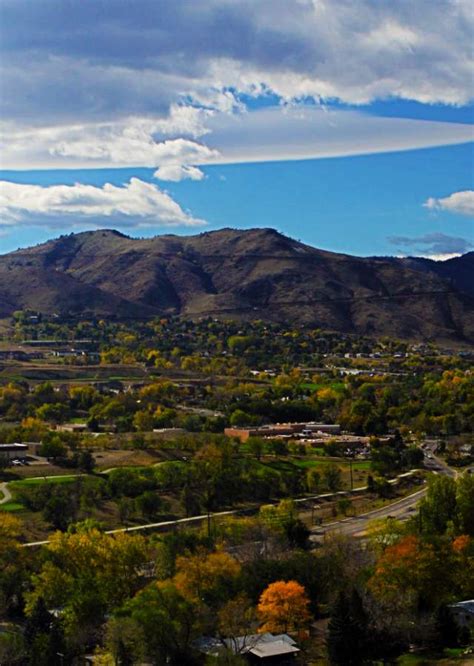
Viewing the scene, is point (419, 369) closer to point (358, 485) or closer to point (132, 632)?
point (358, 485)

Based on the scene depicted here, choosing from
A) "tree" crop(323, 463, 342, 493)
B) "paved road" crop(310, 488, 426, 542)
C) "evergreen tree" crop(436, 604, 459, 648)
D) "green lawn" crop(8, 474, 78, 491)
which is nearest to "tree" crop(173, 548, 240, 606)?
"evergreen tree" crop(436, 604, 459, 648)

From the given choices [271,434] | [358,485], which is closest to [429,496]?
[358,485]

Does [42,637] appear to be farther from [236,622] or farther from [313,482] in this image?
[313,482]

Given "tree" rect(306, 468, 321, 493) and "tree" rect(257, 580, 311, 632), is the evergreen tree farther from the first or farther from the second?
"tree" rect(306, 468, 321, 493)

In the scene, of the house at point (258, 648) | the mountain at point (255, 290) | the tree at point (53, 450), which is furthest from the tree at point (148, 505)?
the mountain at point (255, 290)

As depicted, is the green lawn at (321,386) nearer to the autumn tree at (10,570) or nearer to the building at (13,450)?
the building at (13,450)
